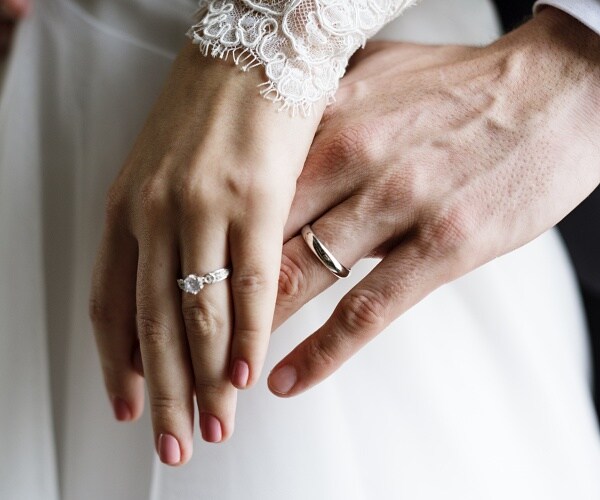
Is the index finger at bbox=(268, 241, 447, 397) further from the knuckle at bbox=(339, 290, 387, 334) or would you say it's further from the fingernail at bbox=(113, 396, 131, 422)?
the fingernail at bbox=(113, 396, 131, 422)

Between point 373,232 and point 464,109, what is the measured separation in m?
0.22

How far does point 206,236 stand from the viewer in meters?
0.78

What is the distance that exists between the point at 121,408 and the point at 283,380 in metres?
0.26

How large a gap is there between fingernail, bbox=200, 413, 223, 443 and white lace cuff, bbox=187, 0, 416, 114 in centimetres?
39

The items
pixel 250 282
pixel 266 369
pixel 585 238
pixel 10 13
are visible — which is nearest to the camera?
pixel 250 282

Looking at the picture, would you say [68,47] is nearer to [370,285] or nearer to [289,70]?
[289,70]

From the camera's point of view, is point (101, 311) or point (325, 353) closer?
point (325, 353)

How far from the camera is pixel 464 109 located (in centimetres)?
90

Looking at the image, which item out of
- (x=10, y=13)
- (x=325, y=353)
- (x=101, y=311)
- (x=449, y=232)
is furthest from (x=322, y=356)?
(x=10, y=13)

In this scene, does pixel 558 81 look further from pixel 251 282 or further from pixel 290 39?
pixel 251 282

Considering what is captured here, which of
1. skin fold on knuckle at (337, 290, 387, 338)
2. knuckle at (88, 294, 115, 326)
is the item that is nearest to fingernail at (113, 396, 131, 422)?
knuckle at (88, 294, 115, 326)

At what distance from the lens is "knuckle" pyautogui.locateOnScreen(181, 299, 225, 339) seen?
79cm

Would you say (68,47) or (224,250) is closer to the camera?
(224,250)

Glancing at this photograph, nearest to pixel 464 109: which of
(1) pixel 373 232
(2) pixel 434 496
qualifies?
(1) pixel 373 232
